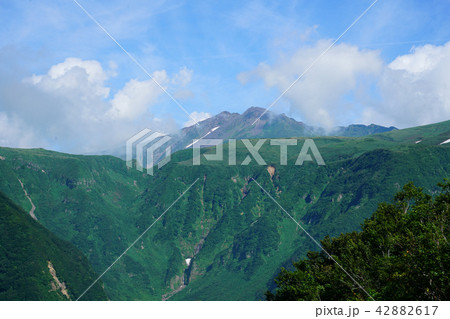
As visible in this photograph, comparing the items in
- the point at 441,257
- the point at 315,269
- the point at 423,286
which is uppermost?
the point at 441,257

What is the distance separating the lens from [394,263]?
4156 centimetres

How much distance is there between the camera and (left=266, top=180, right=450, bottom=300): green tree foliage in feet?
113

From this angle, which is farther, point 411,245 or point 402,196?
point 402,196

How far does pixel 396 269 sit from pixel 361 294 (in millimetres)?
7750

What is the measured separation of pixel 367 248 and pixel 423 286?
922 inches

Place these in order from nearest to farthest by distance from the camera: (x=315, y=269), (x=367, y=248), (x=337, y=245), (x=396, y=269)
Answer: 1. (x=396, y=269)
2. (x=367, y=248)
3. (x=315, y=269)
4. (x=337, y=245)

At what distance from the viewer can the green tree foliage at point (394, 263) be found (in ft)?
113
